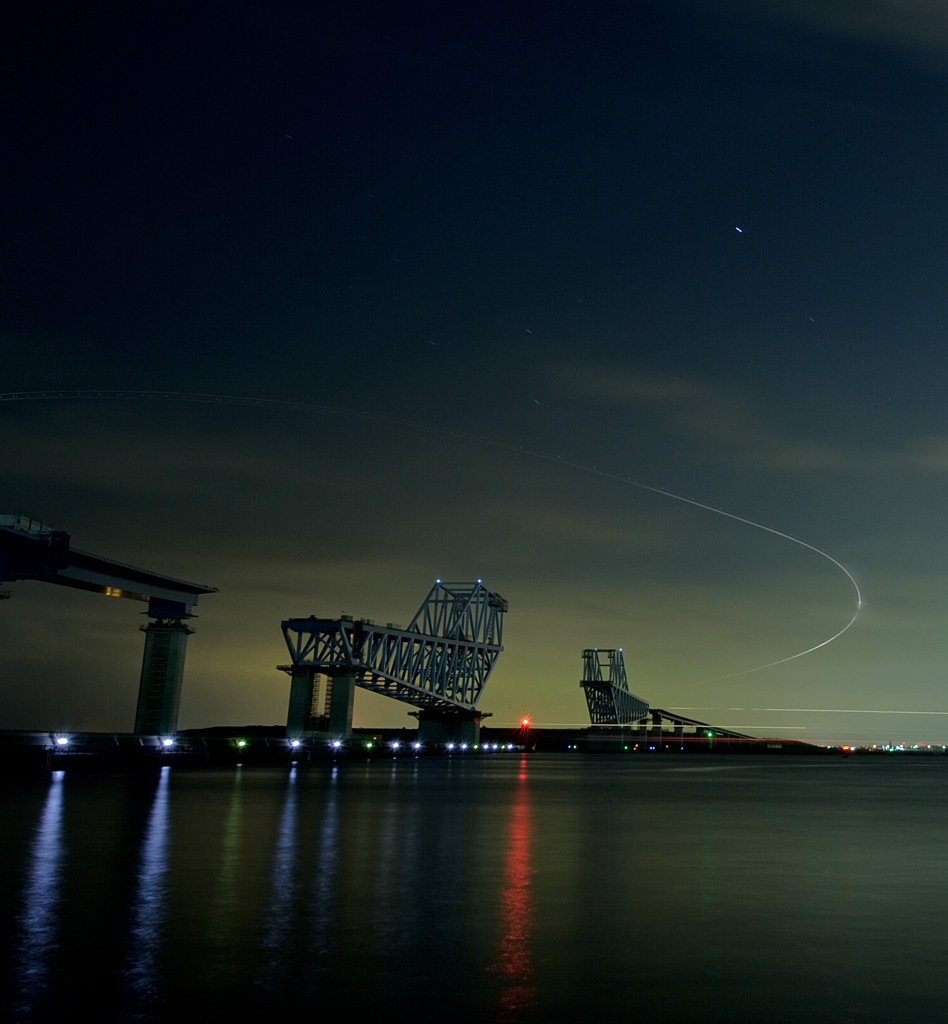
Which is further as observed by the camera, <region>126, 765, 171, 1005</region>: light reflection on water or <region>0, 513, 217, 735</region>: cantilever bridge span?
<region>0, 513, 217, 735</region>: cantilever bridge span

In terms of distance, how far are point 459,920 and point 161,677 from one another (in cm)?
10465

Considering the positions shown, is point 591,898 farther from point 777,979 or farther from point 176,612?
point 176,612

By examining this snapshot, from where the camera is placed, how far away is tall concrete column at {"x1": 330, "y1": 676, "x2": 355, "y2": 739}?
16088cm

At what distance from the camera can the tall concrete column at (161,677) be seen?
364 feet

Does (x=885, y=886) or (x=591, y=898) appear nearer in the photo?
(x=591, y=898)

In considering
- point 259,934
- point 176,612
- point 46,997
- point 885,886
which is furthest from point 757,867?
point 176,612

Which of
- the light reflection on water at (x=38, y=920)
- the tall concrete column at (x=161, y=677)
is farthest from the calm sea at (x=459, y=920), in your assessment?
the tall concrete column at (x=161, y=677)

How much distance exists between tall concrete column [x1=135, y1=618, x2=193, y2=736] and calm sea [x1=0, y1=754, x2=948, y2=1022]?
80.2 m

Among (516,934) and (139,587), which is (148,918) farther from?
(139,587)

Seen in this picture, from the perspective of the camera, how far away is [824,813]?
4606 cm

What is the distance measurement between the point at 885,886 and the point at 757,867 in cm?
334

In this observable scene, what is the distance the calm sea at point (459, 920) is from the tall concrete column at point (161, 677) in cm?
8019

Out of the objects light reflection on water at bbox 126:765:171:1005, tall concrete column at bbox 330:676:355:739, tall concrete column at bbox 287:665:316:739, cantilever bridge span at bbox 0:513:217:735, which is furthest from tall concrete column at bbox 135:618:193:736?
light reflection on water at bbox 126:765:171:1005

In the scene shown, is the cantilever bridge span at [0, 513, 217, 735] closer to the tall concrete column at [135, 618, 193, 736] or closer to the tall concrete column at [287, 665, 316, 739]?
the tall concrete column at [135, 618, 193, 736]
